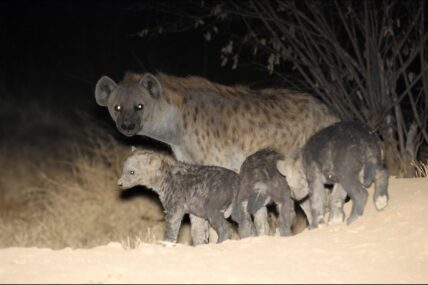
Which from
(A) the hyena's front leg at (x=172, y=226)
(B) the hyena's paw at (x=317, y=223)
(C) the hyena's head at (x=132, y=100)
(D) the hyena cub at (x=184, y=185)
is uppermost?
(C) the hyena's head at (x=132, y=100)

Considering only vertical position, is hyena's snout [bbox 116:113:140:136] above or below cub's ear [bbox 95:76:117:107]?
below

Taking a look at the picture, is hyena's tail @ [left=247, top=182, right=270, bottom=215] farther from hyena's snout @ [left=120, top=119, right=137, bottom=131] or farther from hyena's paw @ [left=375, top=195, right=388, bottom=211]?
hyena's snout @ [left=120, top=119, right=137, bottom=131]

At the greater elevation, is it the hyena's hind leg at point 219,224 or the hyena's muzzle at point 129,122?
the hyena's muzzle at point 129,122

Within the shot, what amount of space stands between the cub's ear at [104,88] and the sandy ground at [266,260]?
2425 millimetres

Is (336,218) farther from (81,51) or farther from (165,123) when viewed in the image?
(81,51)

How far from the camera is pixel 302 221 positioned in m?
8.80

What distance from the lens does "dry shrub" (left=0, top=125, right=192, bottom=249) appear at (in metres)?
9.12

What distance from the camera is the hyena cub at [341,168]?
17.1 feet

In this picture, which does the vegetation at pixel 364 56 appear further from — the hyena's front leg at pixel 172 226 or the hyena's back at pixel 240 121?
the hyena's front leg at pixel 172 226

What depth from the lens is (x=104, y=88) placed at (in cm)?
698

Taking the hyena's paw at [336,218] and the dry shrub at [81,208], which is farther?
the dry shrub at [81,208]

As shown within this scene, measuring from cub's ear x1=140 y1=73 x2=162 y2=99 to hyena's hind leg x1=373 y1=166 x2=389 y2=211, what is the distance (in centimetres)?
230

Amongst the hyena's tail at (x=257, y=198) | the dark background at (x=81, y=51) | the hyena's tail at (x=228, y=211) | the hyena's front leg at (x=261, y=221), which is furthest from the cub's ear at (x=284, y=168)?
the dark background at (x=81, y=51)

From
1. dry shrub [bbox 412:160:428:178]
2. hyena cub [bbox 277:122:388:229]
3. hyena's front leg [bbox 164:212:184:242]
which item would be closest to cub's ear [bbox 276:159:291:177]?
hyena cub [bbox 277:122:388:229]
